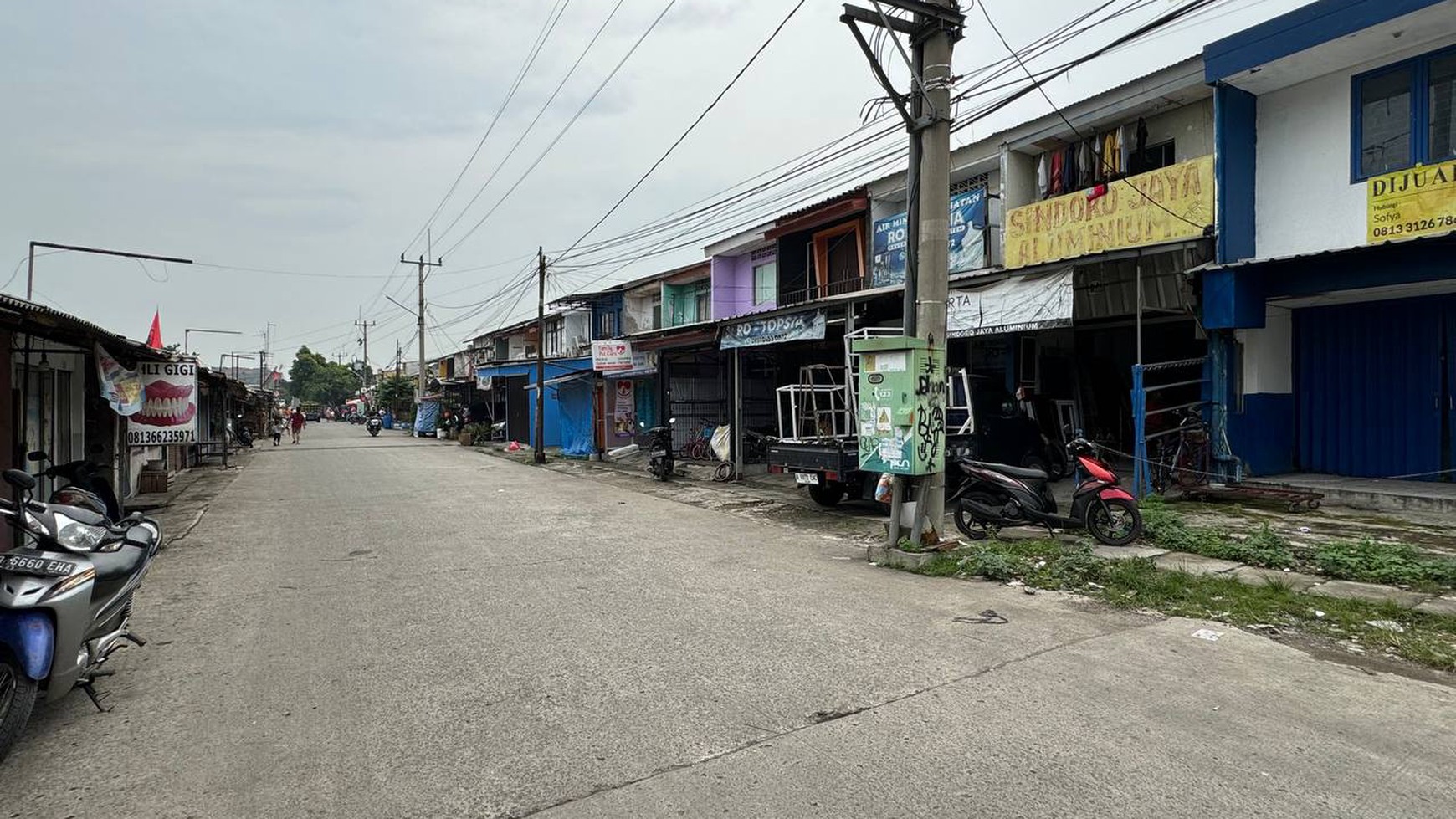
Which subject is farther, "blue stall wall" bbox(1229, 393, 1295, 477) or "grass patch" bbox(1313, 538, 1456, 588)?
"blue stall wall" bbox(1229, 393, 1295, 477)

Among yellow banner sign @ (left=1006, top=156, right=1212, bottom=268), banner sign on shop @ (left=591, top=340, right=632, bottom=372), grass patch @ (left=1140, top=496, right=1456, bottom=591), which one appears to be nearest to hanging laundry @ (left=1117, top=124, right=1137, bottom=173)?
yellow banner sign @ (left=1006, top=156, right=1212, bottom=268)

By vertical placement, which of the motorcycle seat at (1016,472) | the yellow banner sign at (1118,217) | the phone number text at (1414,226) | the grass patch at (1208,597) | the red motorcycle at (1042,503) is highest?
the yellow banner sign at (1118,217)

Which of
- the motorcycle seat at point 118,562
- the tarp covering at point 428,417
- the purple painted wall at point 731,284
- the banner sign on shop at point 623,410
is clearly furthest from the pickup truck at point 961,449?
the tarp covering at point 428,417

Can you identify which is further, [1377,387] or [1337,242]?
[1377,387]

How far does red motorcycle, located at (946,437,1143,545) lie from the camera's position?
8375 millimetres

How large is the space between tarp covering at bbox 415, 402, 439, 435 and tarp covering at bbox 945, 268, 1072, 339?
3695 centimetres

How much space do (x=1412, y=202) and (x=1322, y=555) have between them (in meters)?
5.30

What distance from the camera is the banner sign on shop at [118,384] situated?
10.7 metres

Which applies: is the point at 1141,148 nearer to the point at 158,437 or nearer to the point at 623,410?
the point at 623,410

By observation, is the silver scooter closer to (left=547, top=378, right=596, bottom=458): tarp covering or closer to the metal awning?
the metal awning

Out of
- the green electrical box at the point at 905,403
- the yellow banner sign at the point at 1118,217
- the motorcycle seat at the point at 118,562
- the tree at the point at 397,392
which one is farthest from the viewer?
the tree at the point at 397,392

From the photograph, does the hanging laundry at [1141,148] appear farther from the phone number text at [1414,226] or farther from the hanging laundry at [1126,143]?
the phone number text at [1414,226]

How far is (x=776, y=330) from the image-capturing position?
15414 mm

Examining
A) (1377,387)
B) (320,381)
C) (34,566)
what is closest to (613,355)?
(1377,387)
